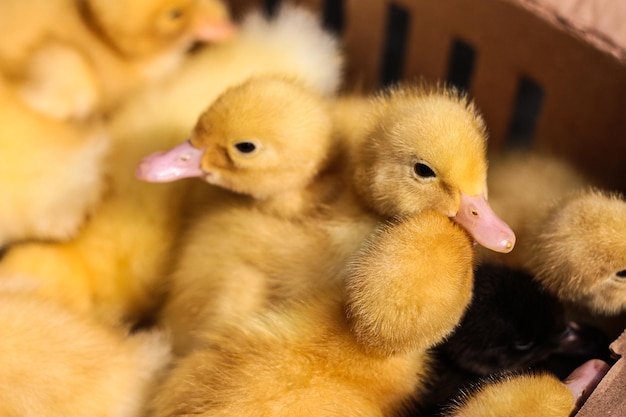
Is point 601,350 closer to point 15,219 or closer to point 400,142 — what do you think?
point 400,142

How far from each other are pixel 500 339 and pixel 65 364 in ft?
1.98

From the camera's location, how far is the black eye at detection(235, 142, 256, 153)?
1.15 m

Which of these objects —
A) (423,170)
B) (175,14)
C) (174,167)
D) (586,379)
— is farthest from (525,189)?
(175,14)

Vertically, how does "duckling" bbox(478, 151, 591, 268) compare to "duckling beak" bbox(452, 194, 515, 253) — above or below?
below

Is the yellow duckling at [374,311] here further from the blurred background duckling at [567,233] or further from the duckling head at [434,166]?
the blurred background duckling at [567,233]

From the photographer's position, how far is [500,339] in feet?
3.42

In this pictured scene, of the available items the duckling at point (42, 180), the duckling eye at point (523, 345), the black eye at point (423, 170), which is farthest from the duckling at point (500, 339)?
the duckling at point (42, 180)

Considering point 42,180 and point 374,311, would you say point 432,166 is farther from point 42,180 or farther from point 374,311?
point 42,180

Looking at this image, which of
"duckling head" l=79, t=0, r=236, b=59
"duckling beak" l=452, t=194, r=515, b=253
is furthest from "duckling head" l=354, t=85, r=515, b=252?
"duckling head" l=79, t=0, r=236, b=59

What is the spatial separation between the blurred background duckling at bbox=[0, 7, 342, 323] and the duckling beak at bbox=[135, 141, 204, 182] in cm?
17

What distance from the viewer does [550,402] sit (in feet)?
2.82

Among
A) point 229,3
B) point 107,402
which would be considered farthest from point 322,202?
point 229,3

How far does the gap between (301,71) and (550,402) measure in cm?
91

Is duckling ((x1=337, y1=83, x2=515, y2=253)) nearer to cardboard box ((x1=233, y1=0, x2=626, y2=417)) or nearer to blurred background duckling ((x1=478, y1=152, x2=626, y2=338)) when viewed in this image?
blurred background duckling ((x1=478, y1=152, x2=626, y2=338))
